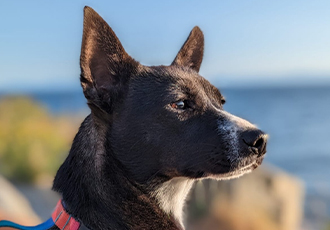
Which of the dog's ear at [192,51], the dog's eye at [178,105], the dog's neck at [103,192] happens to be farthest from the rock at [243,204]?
the dog's eye at [178,105]

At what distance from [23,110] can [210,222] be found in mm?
7468

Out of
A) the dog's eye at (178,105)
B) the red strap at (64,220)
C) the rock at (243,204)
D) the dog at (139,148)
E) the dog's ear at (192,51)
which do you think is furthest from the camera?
the rock at (243,204)

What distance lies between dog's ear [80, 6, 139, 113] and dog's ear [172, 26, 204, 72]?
Answer: 57 cm

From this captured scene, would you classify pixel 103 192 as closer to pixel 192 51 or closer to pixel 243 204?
pixel 192 51

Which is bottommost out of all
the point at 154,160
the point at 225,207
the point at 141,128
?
the point at 225,207

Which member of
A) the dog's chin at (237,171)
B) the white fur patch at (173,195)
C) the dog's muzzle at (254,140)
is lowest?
the white fur patch at (173,195)

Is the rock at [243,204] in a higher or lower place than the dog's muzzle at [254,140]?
lower

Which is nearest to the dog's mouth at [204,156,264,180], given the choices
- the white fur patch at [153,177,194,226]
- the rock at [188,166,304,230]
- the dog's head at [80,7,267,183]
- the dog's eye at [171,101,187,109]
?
the dog's head at [80,7,267,183]

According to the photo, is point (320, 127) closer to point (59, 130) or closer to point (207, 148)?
point (59, 130)

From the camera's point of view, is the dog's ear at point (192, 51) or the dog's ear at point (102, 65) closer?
the dog's ear at point (102, 65)

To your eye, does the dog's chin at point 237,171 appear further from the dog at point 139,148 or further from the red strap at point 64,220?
the red strap at point 64,220

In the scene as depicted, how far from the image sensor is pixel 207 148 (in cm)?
308

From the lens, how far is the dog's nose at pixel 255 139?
3.01m

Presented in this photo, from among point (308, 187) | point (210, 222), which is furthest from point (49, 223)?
point (308, 187)
